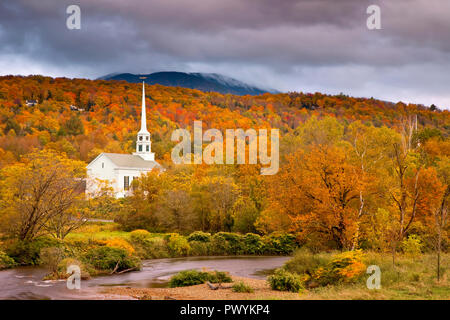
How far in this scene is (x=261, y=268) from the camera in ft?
122

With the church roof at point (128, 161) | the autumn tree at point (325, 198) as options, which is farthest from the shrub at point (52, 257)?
the church roof at point (128, 161)

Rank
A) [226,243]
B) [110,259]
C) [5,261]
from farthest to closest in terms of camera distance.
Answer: [226,243]
[110,259]
[5,261]

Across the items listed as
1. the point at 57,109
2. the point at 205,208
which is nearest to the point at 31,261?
the point at 205,208

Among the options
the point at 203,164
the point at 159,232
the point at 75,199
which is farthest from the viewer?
the point at 203,164

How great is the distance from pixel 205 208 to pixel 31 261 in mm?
23080

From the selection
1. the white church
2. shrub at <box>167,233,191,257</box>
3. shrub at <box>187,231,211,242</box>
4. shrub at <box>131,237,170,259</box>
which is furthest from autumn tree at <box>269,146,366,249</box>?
the white church

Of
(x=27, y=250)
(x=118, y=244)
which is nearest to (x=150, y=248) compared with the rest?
(x=118, y=244)

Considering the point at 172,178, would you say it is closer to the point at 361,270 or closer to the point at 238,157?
the point at 238,157

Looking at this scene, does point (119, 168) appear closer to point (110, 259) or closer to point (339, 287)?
point (110, 259)

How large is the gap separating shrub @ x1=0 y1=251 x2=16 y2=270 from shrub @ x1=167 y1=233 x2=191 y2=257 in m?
15.0

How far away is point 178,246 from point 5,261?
16055mm

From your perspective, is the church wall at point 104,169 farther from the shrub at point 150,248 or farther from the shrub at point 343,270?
the shrub at point 343,270

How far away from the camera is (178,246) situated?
1788 inches

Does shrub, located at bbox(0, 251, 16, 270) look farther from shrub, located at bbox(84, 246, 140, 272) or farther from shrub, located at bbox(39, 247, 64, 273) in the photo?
shrub, located at bbox(84, 246, 140, 272)
